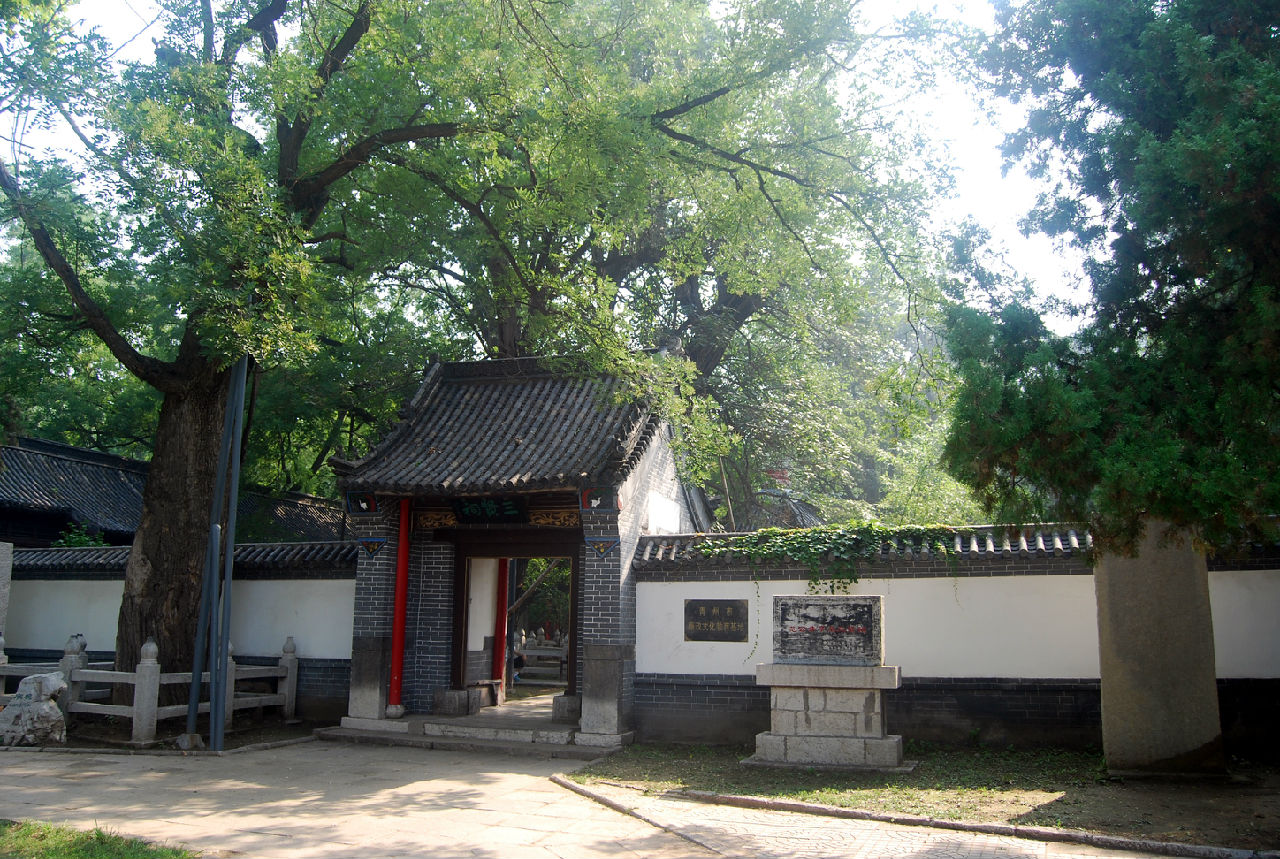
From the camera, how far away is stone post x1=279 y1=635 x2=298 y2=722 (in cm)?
1193

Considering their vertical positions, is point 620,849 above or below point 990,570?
→ below

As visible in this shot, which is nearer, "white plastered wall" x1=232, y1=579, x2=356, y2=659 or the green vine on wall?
the green vine on wall

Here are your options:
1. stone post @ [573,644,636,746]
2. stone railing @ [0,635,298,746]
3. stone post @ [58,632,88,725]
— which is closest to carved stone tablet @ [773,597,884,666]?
stone post @ [573,644,636,746]

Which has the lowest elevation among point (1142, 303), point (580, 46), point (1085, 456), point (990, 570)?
point (990, 570)

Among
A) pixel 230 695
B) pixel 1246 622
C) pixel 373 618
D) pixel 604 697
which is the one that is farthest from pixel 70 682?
pixel 1246 622

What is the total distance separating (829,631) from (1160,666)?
9.11 feet

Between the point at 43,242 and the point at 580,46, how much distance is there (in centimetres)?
608

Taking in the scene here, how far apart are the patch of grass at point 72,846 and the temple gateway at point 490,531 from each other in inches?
203

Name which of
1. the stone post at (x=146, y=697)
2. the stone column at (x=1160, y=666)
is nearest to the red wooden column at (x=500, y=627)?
the stone post at (x=146, y=697)

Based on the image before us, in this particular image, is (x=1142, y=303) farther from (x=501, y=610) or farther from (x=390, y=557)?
(x=501, y=610)

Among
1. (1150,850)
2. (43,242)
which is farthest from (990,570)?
(43,242)

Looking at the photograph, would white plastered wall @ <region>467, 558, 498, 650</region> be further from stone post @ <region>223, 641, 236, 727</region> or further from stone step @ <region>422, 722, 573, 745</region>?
stone post @ <region>223, 641, 236, 727</region>

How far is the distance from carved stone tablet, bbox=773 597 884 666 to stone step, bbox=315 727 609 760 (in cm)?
246

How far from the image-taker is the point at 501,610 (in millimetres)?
13320
